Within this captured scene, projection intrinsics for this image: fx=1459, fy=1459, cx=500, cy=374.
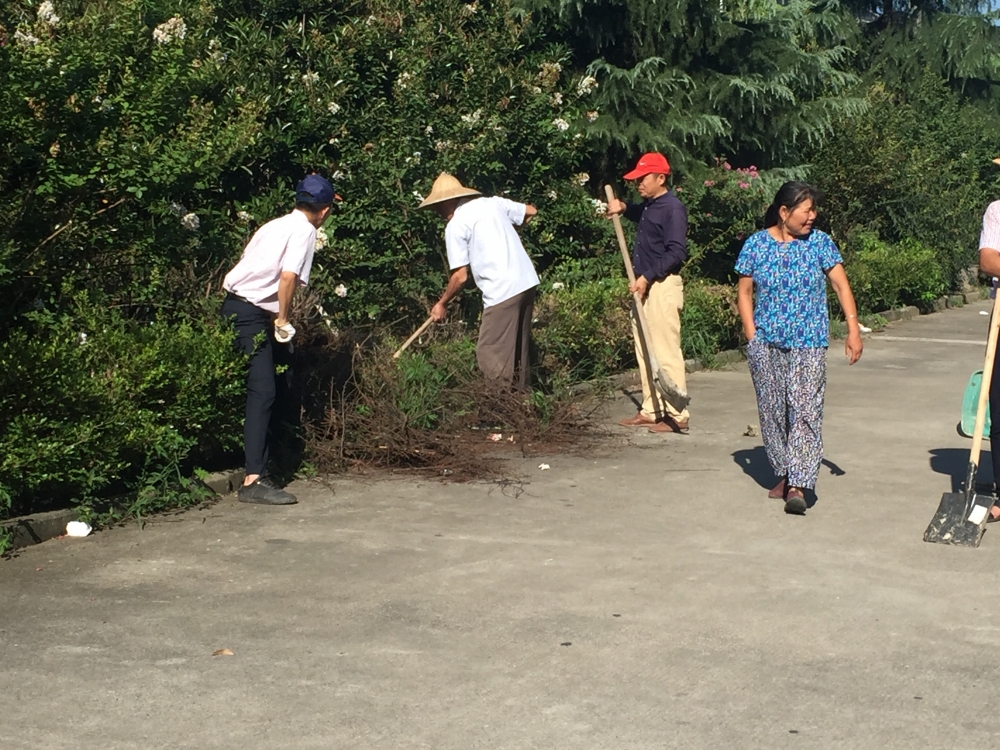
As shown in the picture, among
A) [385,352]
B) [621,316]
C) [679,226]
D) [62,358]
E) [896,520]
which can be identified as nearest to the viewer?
[62,358]

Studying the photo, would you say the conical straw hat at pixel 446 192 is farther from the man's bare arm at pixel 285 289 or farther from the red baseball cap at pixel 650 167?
the man's bare arm at pixel 285 289

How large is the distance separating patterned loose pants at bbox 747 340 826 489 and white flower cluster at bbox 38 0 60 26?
4707mm

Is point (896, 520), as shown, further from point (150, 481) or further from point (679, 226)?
point (150, 481)

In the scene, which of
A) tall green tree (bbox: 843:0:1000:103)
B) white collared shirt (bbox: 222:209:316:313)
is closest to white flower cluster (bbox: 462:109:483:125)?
white collared shirt (bbox: 222:209:316:313)

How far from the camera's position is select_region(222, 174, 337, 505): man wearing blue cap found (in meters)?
7.89

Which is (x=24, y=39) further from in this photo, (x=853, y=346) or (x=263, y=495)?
(x=853, y=346)

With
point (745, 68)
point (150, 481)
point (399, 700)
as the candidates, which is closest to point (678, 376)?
point (150, 481)

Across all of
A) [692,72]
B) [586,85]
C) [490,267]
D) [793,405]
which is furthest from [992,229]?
[692,72]

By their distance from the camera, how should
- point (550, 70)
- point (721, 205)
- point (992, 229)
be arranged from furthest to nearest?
point (721, 205) < point (550, 70) < point (992, 229)

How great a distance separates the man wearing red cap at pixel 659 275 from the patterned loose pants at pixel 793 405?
2300 millimetres

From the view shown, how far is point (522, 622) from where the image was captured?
5.74 metres

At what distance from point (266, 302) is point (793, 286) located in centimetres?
290

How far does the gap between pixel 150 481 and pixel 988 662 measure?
4380mm

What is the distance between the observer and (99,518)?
23.9 feet
